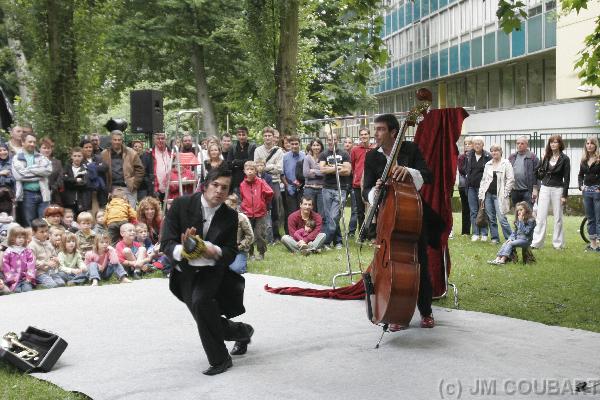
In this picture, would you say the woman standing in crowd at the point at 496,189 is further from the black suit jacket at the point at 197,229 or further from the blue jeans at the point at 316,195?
the black suit jacket at the point at 197,229

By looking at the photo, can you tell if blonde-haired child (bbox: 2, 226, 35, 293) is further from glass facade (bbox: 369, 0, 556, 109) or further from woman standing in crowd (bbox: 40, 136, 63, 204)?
glass facade (bbox: 369, 0, 556, 109)

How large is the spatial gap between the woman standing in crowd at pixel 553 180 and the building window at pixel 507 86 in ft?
71.1

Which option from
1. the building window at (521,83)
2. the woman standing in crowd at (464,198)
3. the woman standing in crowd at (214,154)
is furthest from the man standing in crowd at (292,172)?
the building window at (521,83)

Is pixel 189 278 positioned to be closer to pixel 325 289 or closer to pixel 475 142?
pixel 325 289

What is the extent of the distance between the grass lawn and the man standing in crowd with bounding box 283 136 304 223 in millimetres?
1153

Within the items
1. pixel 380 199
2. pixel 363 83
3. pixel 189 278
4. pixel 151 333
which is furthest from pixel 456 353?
pixel 363 83

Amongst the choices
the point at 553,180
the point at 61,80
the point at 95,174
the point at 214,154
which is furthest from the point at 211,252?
the point at 61,80

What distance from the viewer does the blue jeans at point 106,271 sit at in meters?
12.5

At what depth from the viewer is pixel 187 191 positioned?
17.0 meters

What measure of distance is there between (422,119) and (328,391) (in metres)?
4.51

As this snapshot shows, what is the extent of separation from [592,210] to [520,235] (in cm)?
224

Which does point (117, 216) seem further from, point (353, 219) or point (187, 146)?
point (353, 219)

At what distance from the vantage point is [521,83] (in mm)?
35406

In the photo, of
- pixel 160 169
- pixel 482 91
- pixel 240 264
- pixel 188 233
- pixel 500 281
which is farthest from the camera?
pixel 482 91
